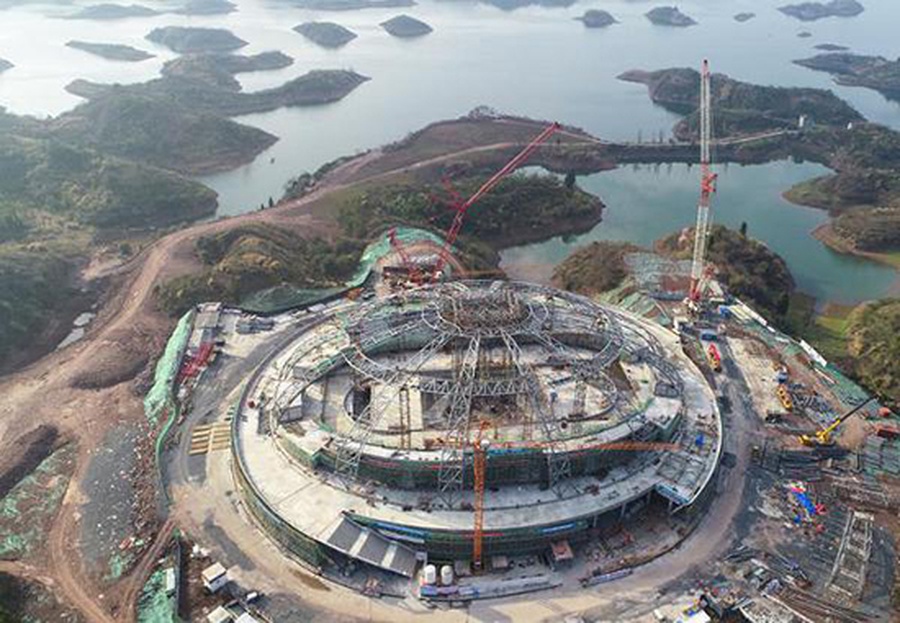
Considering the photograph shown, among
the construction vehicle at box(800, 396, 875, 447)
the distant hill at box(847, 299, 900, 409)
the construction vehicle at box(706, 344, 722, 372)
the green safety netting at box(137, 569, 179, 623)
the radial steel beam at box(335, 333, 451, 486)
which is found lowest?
the green safety netting at box(137, 569, 179, 623)

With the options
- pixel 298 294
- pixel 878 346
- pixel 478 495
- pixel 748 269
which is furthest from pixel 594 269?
pixel 478 495

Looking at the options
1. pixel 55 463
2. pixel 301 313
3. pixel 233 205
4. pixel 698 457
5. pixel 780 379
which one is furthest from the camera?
pixel 233 205

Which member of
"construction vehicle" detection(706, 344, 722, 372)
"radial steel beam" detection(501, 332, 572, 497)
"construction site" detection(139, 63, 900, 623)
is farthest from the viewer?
"construction vehicle" detection(706, 344, 722, 372)

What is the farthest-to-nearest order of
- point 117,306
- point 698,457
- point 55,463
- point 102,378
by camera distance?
point 117,306 → point 102,378 → point 55,463 → point 698,457

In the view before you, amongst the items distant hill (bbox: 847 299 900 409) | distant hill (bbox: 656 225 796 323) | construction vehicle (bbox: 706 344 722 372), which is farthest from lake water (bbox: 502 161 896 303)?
construction vehicle (bbox: 706 344 722 372)

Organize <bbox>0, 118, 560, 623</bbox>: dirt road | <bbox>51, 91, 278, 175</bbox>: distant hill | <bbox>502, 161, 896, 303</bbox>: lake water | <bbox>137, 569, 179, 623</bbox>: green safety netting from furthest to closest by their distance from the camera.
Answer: <bbox>51, 91, 278, 175</bbox>: distant hill → <bbox>502, 161, 896, 303</bbox>: lake water → <bbox>0, 118, 560, 623</bbox>: dirt road → <bbox>137, 569, 179, 623</bbox>: green safety netting

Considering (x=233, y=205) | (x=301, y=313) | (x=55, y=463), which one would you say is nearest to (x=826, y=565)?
(x=301, y=313)

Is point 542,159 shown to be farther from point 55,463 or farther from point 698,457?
point 55,463

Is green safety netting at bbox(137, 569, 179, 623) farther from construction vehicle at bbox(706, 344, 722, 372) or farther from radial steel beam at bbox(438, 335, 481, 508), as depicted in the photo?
construction vehicle at bbox(706, 344, 722, 372)
